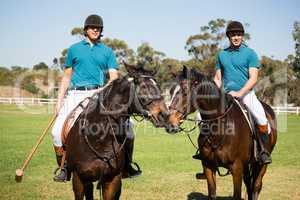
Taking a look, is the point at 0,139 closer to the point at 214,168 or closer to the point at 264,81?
the point at 214,168

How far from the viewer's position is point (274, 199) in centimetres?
991

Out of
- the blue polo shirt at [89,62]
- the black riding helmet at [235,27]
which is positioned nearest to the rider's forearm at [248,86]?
the black riding helmet at [235,27]

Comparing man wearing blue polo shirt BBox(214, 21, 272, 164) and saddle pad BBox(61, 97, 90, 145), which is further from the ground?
man wearing blue polo shirt BBox(214, 21, 272, 164)

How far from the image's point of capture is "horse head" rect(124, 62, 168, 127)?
5.46 meters

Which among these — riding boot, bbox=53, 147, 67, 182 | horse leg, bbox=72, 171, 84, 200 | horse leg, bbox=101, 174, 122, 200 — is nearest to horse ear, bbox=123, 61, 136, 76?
horse leg, bbox=101, 174, 122, 200

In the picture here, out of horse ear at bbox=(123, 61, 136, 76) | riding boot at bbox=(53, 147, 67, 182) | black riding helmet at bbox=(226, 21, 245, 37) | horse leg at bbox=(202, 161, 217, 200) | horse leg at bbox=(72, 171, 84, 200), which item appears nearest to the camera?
horse ear at bbox=(123, 61, 136, 76)

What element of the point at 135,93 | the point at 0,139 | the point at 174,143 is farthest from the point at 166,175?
the point at 0,139

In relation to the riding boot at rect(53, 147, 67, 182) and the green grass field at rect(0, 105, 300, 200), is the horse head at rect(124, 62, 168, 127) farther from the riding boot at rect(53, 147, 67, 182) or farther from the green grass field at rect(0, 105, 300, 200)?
the green grass field at rect(0, 105, 300, 200)

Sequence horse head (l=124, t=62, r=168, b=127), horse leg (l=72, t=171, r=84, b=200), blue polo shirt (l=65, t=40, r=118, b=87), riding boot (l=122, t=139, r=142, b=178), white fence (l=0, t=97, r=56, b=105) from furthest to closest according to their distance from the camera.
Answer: white fence (l=0, t=97, r=56, b=105), blue polo shirt (l=65, t=40, r=118, b=87), riding boot (l=122, t=139, r=142, b=178), horse leg (l=72, t=171, r=84, b=200), horse head (l=124, t=62, r=168, b=127)

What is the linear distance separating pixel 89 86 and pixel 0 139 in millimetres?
15468

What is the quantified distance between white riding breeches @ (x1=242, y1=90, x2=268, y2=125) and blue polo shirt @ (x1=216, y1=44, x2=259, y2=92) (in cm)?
26

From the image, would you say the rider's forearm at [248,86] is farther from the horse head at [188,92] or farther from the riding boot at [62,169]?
the riding boot at [62,169]

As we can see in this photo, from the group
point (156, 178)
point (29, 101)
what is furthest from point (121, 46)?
point (156, 178)

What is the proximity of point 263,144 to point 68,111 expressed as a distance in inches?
157
